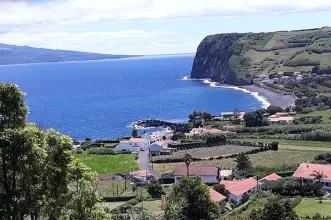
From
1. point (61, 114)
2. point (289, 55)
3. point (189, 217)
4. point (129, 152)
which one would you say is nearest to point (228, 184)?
point (189, 217)

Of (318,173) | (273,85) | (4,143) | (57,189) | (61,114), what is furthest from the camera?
(273,85)

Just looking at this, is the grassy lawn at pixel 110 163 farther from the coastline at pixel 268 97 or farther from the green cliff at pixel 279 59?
the green cliff at pixel 279 59

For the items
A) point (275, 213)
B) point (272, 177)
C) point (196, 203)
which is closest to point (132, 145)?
point (272, 177)

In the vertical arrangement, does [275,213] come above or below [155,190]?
above

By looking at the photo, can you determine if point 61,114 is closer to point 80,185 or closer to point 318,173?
point 318,173

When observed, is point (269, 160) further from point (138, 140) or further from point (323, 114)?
point (323, 114)

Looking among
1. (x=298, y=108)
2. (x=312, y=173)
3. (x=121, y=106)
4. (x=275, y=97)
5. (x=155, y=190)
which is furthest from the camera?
(x=121, y=106)
